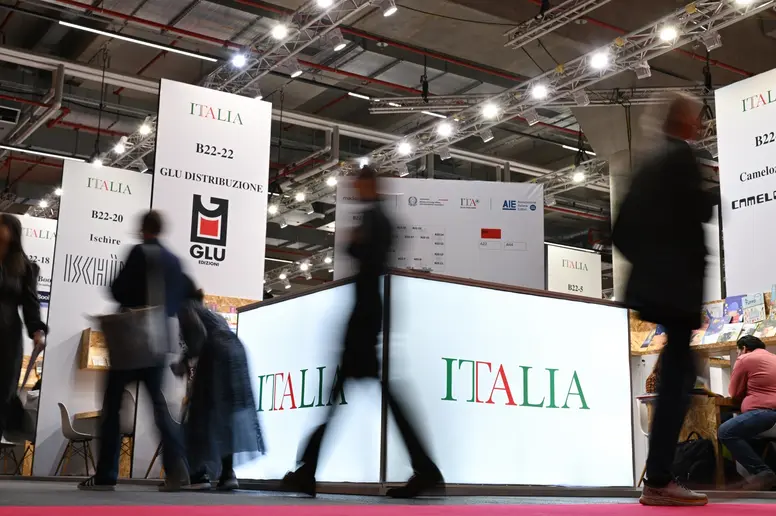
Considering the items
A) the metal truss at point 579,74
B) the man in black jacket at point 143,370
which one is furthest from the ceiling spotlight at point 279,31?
the man in black jacket at point 143,370

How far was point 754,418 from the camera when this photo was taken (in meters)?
5.40

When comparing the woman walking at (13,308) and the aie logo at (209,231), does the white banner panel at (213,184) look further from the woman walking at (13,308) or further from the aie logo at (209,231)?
the woman walking at (13,308)

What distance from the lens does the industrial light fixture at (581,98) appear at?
10.5 m

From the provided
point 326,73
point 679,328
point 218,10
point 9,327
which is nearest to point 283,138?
point 326,73

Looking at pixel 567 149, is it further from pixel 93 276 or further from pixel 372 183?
pixel 372 183

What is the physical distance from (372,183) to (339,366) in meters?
0.76

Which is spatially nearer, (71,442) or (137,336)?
(137,336)

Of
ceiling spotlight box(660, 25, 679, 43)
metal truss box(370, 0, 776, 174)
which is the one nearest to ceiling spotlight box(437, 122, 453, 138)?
metal truss box(370, 0, 776, 174)

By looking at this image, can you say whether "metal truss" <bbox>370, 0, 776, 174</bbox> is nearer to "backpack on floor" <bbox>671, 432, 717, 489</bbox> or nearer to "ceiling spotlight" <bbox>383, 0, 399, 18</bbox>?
"ceiling spotlight" <bbox>383, 0, 399, 18</bbox>

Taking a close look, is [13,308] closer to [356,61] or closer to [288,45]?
[288,45]

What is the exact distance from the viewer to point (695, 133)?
3.21m

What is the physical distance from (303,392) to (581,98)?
23.2 feet

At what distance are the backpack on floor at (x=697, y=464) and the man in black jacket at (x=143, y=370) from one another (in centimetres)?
348

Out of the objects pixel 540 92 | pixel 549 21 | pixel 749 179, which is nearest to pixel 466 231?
pixel 749 179
